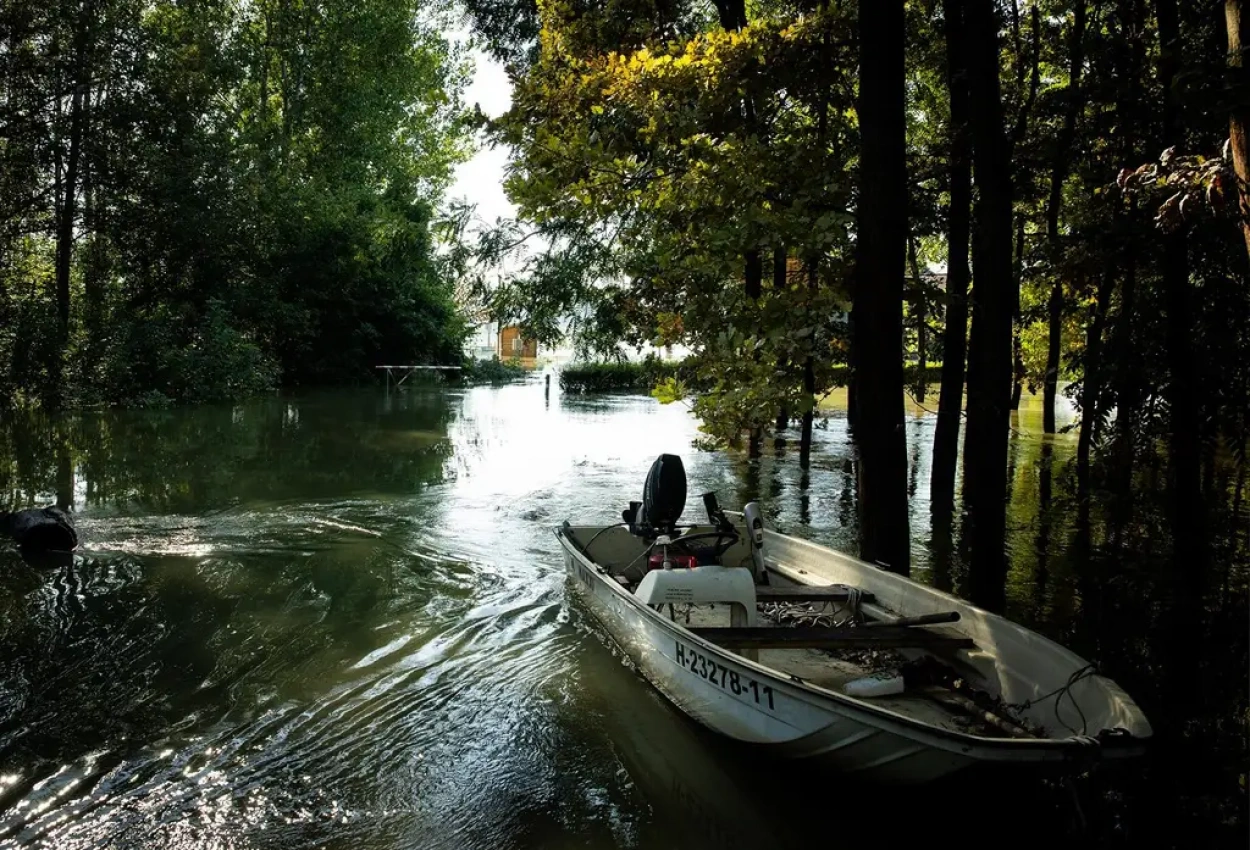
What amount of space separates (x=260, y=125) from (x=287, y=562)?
93.1 feet

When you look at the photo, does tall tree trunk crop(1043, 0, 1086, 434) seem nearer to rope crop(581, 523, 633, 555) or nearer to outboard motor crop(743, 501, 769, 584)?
outboard motor crop(743, 501, 769, 584)

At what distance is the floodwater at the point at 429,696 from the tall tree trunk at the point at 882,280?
156cm

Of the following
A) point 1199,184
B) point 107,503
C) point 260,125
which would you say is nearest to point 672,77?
point 1199,184

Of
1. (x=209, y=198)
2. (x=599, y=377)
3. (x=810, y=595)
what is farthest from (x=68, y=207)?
(x=810, y=595)

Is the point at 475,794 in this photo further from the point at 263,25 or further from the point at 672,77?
the point at 263,25

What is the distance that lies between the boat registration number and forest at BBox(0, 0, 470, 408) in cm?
1167

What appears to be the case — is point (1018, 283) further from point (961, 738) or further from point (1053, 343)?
point (961, 738)

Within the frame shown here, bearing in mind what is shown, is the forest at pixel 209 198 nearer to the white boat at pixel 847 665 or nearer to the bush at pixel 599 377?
the bush at pixel 599 377

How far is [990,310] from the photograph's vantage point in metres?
6.00

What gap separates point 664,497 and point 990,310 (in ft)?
9.11

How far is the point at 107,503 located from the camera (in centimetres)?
1181

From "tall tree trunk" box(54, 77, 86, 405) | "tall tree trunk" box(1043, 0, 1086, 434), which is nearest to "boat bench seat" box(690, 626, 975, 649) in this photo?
"tall tree trunk" box(1043, 0, 1086, 434)

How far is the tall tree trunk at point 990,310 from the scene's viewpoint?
19.5ft

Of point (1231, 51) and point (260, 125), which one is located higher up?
point (260, 125)
